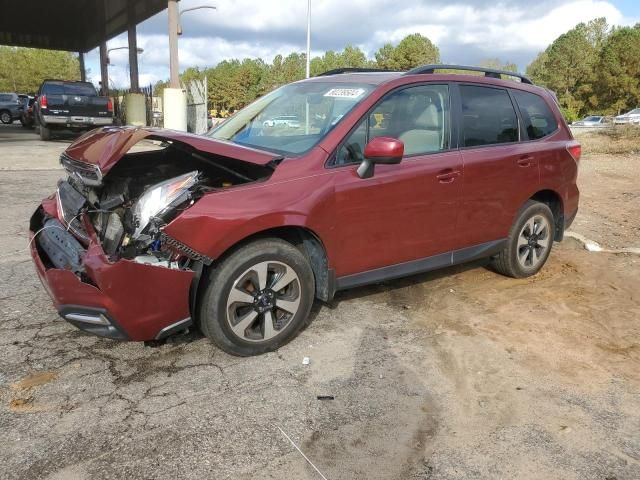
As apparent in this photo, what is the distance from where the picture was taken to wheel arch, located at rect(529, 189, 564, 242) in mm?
5156

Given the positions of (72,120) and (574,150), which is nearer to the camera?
(574,150)

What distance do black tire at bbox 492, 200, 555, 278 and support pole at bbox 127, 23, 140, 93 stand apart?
21173 millimetres

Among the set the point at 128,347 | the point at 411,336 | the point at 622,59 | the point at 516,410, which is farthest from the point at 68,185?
the point at 622,59

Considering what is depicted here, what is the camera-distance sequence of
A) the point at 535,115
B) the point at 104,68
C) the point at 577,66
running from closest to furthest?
the point at 535,115 < the point at 104,68 < the point at 577,66

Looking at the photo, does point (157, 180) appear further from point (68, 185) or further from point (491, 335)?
point (491, 335)

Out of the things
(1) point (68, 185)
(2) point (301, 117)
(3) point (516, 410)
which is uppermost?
→ (2) point (301, 117)

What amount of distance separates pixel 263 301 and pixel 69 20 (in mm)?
31216

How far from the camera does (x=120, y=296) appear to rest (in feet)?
9.59

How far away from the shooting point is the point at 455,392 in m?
3.16

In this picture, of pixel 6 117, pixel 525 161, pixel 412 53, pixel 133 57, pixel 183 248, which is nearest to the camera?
pixel 183 248

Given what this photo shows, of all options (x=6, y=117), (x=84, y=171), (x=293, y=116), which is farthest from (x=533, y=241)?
(x=6, y=117)

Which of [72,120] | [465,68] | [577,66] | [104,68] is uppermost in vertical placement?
[577,66]

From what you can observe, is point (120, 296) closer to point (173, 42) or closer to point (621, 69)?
point (173, 42)

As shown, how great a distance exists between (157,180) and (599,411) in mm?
3195
